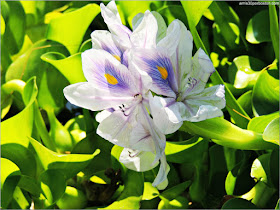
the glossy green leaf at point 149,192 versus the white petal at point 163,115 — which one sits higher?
the white petal at point 163,115

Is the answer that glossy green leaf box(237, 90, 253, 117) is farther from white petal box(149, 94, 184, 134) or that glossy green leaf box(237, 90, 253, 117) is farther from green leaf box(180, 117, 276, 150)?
white petal box(149, 94, 184, 134)

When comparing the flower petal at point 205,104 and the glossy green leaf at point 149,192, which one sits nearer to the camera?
the flower petal at point 205,104

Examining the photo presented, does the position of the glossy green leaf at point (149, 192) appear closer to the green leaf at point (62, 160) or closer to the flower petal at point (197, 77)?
the green leaf at point (62, 160)

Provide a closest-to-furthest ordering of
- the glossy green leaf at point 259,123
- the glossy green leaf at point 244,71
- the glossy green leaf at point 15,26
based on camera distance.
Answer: the glossy green leaf at point 259,123 → the glossy green leaf at point 244,71 → the glossy green leaf at point 15,26

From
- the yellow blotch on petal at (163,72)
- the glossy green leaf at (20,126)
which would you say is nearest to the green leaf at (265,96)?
the yellow blotch on petal at (163,72)

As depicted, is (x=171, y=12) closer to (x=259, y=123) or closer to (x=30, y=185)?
(x=259, y=123)

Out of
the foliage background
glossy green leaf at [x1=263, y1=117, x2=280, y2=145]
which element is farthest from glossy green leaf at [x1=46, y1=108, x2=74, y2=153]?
glossy green leaf at [x1=263, y1=117, x2=280, y2=145]

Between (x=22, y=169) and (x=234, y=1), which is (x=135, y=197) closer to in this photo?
(x=22, y=169)

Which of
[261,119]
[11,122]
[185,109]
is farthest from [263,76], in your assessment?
[11,122]
